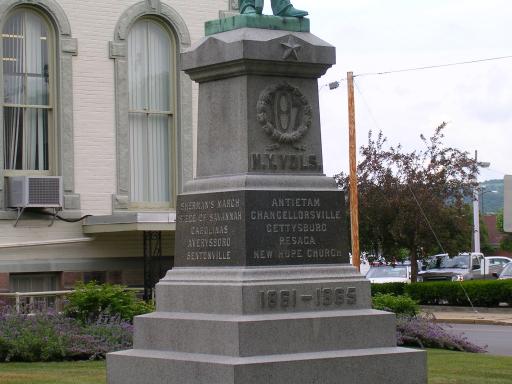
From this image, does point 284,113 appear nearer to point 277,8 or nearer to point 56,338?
point 277,8

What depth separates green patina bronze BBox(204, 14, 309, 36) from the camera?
1270 centimetres

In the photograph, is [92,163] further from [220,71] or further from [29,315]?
[220,71]

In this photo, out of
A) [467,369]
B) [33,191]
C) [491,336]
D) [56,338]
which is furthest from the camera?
[491,336]

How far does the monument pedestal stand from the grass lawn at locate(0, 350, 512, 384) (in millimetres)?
2176

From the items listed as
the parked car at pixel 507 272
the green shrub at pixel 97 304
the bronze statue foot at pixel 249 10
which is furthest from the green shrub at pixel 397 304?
the parked car at pixel 507 272

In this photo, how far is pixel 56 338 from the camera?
18.4 metres

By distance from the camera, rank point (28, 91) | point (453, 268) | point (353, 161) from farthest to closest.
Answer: point (453, 268) < point (353, 161) < point (28, 91)

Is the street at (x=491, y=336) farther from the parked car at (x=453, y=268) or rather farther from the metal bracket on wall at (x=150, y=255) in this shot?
the parked car at (x=453, y=268)

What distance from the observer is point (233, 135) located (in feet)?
40.8

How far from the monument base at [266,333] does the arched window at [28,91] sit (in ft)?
42.1

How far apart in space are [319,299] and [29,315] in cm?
856

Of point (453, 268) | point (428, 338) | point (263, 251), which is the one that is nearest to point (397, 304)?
point (428, 338)

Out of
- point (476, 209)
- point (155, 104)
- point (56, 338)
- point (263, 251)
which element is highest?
point (155, 104)

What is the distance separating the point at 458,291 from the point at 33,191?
1733 centimetres
